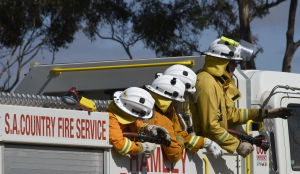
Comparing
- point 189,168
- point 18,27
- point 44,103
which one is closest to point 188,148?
point 189,168

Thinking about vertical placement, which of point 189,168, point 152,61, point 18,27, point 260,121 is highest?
point 18,27

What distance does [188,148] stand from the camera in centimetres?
637

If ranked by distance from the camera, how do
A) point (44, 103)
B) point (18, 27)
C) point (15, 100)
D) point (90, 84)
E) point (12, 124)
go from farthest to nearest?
point (18, 27), point (90, 84), point (44, 103), point (15, 100), point (12, 124)

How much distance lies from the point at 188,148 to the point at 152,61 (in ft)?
4.57

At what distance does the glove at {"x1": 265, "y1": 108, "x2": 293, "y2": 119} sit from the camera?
6.98 metres

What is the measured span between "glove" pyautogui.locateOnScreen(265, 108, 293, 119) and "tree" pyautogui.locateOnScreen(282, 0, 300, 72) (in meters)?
13.0

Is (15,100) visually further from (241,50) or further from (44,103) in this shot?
(241,50)

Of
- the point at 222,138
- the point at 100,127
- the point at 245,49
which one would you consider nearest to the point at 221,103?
the point at 222,138

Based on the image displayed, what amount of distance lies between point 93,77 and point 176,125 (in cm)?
146

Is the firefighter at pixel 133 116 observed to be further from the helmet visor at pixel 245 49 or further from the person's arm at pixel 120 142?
the helmet visor at pixel 245 49

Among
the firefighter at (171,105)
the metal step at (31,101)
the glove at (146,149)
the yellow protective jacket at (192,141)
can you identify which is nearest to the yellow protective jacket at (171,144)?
the firefighter at (171,105)

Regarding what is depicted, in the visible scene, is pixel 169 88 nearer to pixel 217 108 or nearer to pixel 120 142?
pixel 217 108

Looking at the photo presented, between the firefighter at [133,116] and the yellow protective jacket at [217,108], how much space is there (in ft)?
2.69

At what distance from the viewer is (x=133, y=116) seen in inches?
235
